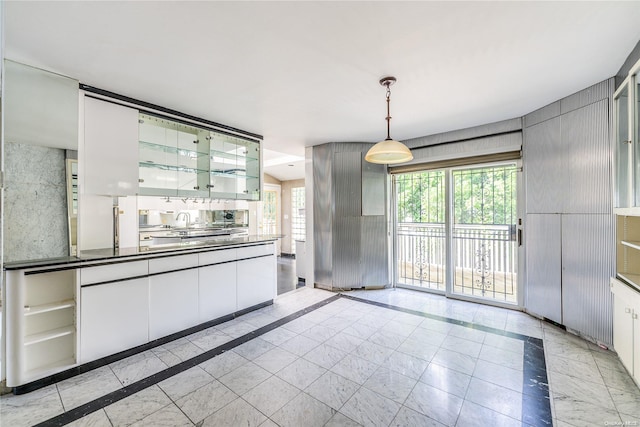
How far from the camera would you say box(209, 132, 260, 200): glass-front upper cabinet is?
3865 millimetres

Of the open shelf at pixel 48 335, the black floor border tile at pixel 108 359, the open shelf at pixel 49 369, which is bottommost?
the black floor border tile at pixel 108 359

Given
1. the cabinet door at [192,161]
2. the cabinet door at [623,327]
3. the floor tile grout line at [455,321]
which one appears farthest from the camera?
the cabinet door at [192,161]

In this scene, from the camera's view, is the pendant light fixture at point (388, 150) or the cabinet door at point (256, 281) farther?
the cabinet door at point (256, 281)

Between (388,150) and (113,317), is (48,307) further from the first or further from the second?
(388,150)

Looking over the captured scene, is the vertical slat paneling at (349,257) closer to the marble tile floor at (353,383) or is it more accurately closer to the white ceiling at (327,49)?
the marble tile floor at (353,383)

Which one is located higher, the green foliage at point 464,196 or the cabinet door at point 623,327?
the green foliage at point 464,196

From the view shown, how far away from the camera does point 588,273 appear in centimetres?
287

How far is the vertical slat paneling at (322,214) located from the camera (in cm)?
483

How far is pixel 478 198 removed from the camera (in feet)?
13.7

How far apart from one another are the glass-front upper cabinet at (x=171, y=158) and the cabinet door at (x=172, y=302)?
1028mm

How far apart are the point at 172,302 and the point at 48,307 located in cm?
96

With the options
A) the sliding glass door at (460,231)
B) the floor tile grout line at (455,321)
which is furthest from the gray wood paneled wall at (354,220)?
the floor tile grout line at (455,321)

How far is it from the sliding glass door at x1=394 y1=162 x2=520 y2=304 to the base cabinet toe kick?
3.31 metres

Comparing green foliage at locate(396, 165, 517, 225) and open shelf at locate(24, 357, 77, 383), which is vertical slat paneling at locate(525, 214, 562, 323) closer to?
green foliage at locate(396, 165, 517, 225)
